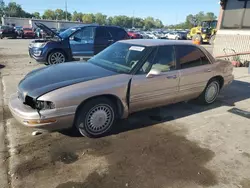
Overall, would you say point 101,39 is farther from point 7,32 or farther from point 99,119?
point 7,32

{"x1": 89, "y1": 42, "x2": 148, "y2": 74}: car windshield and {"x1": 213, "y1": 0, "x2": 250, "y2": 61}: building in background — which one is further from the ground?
{"x1": 213, "y1": 0, "x2": 250, "y2": 61}: building in background

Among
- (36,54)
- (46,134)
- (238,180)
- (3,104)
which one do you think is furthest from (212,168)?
(36,54)

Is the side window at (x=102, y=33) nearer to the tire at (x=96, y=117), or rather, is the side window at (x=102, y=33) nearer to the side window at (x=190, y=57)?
the side window at (x=190, y=57)

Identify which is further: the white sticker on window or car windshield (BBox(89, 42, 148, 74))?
the white sticker on window

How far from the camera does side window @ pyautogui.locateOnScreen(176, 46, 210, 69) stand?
180 inches

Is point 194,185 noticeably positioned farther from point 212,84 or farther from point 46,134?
point 212,84

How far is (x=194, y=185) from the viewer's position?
8.91 feet

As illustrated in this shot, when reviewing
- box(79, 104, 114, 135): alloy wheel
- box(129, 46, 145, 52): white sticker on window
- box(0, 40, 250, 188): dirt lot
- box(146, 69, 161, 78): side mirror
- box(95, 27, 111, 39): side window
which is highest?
box(95, 27, 111, 39): side window

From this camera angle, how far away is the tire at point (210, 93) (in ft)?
17.4

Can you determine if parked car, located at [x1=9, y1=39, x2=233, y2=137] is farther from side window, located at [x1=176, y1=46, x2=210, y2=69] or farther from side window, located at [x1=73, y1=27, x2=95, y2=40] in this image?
side window, located at [x1=73, y1=27, x2=95, y2=40]

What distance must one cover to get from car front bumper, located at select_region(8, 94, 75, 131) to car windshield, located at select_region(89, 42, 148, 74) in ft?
4.18

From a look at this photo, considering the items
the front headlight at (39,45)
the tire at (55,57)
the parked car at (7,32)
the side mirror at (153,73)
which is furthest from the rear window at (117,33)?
the parked car at (7,32)

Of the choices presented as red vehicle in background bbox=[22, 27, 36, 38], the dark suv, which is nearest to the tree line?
red vehicle in background bbox=[22, 27, 36, 38]

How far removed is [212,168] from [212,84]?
9.15 feet
